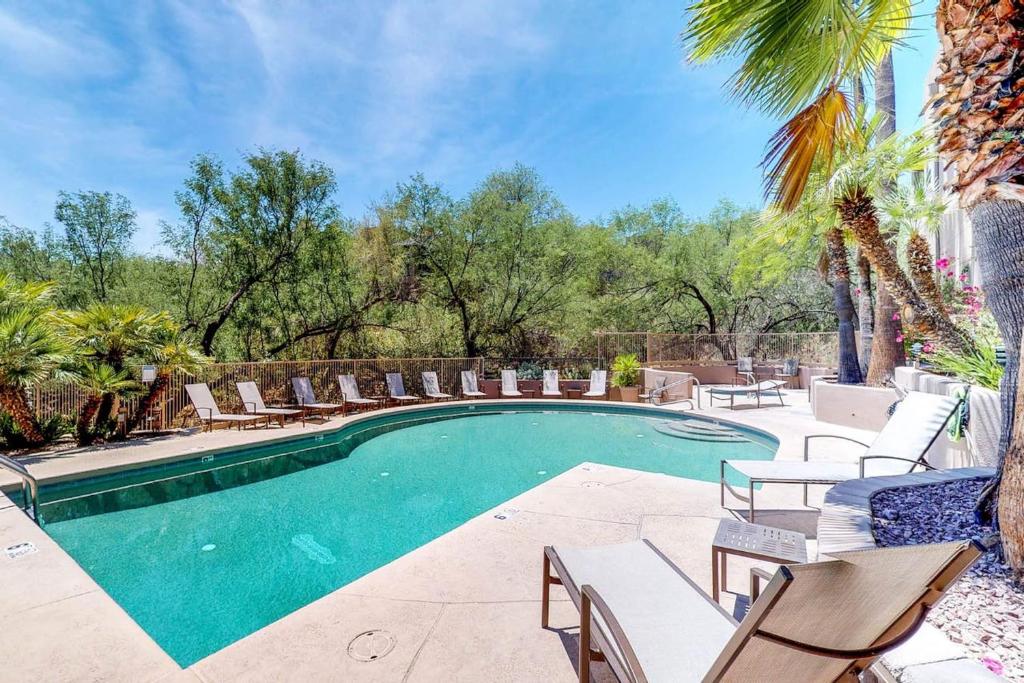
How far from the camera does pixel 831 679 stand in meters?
1.15

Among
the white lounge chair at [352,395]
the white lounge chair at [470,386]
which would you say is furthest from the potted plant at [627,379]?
the white lounge chair at [352,395]

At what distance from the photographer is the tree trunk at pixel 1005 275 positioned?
90.2 inches

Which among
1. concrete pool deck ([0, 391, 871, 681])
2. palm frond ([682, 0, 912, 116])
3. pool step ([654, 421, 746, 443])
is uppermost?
palm frond ([682, 0, 912, 116])

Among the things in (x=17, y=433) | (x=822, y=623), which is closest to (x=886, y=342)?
(x=822, y=623)

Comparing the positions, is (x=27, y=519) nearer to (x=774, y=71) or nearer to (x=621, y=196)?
(x=774, y=71)

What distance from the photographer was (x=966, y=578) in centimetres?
206

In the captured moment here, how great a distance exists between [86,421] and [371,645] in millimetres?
7852

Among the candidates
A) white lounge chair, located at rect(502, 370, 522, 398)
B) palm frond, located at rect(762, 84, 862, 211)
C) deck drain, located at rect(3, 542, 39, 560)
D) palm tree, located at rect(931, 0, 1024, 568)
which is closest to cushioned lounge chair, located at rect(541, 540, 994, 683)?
palm tree, located at rect(931, 0, 1024, 568)

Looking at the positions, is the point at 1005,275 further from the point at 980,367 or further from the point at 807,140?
the point at 980,367

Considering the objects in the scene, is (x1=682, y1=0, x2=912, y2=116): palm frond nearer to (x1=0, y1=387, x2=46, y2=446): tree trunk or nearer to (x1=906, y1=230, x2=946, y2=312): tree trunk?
(x1=906, y1=230, x2=946, y2=312): tree trunk

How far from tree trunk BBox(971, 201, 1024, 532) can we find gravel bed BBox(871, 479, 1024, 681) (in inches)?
11.9

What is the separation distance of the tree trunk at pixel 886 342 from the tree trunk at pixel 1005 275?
663 centimetres

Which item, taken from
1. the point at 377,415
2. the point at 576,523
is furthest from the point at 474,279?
the point at 576,523

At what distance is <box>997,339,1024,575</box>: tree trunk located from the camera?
198 centimetres
